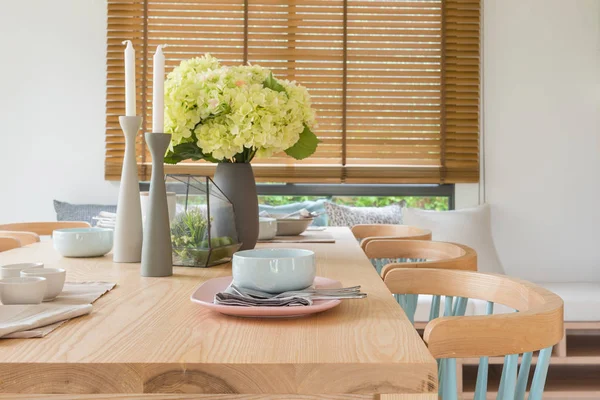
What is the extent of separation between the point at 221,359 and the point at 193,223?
29.7 inches

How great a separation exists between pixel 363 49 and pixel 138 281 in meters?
3.07

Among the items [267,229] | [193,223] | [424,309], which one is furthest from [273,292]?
[424,309]

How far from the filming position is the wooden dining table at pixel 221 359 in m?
0.70

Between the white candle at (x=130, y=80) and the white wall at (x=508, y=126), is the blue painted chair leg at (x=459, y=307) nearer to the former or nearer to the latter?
the white candle at (x=130, y=80)

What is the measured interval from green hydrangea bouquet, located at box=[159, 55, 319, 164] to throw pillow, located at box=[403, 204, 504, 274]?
2.38m

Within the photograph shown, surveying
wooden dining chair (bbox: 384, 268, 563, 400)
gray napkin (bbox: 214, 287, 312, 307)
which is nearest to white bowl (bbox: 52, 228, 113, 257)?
gray napkin (bbox: 214, 287, 312, 307)

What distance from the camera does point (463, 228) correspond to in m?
3.86

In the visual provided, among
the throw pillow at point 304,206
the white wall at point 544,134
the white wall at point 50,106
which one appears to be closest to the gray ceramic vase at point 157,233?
the throw pillow at point 304,206

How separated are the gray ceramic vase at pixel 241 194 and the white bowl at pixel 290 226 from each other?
0.64 m

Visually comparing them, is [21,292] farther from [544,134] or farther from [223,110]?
[544,134]

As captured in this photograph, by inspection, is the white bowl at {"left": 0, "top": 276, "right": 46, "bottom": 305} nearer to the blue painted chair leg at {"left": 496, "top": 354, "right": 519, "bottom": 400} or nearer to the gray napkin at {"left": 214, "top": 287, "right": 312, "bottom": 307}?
the gray napkin at {"left": 214, "top": 287, "right": 312, "bottom": 307}

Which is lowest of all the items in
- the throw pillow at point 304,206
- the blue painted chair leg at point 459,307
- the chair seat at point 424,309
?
the chair seat at point 424,309

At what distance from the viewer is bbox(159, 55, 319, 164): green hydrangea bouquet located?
1545mm

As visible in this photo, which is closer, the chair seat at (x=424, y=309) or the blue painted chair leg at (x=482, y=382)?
the blue painted chair leg at (x=482, y=382)
